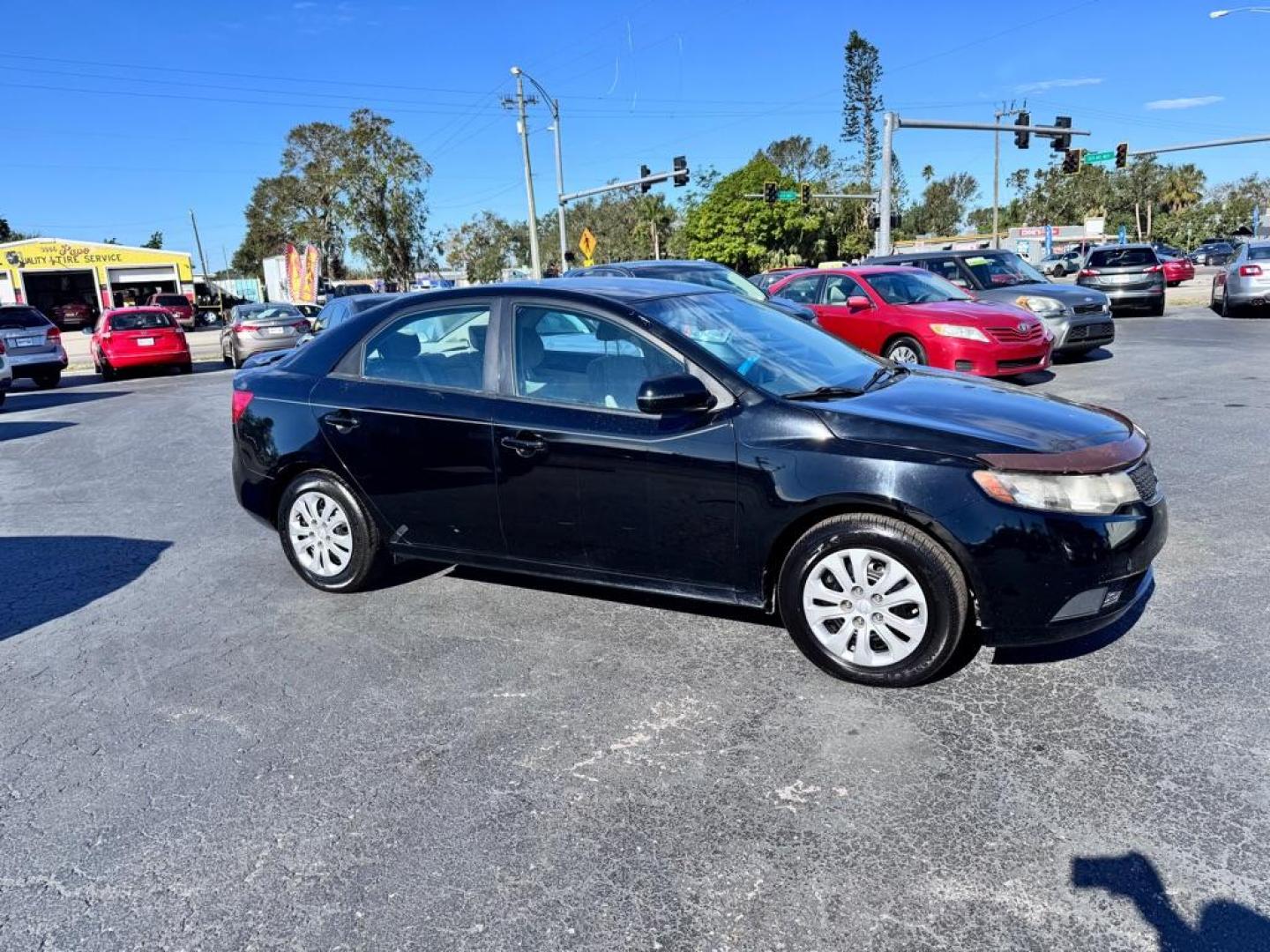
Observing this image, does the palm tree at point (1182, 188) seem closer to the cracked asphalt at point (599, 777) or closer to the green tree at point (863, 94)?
the green tree at point (863, 94)

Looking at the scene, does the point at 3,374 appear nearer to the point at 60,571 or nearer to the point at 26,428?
the point at 26,428

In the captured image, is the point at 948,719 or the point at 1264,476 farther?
the point at 1264,476

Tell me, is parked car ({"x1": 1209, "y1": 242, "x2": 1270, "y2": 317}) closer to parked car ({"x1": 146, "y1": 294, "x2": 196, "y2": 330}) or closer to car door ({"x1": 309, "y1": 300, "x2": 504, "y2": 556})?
car door ({"x1": 309, "y1": 300, "x2": 504, "y2": 556})

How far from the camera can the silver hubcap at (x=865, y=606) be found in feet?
11.4

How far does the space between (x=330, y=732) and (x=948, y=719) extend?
2369mm

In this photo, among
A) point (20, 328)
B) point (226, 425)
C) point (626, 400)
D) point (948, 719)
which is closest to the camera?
point (948, 719)

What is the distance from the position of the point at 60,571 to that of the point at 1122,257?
21877mm

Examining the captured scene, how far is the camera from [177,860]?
276cm

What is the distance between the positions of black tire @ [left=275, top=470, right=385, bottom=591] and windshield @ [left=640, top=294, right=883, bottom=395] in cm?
192

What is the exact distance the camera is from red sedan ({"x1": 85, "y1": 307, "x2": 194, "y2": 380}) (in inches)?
764

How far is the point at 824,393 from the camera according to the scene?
12.9ft

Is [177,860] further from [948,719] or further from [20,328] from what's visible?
[20,328]

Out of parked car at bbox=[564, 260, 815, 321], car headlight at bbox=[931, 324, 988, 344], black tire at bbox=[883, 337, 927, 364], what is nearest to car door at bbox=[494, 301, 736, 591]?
black tire at bbox=[883, 337, 927, 364]

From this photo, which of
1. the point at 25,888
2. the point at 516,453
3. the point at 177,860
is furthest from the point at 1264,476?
the point at 25,888
